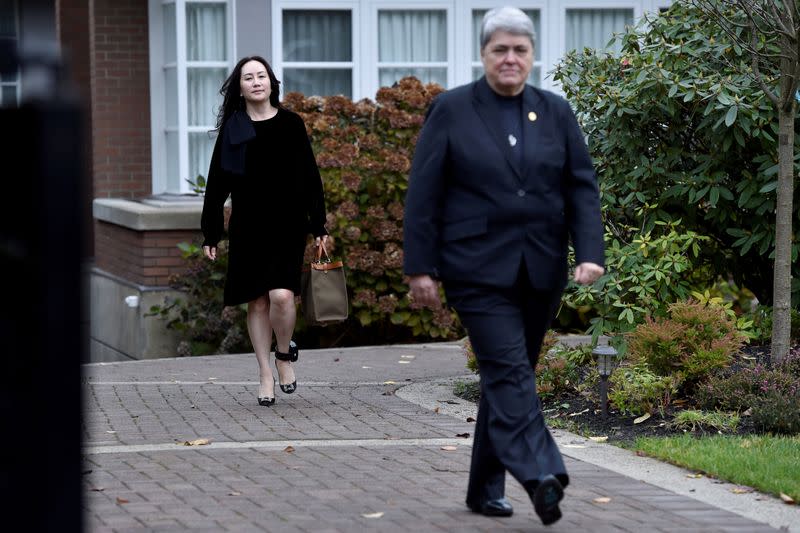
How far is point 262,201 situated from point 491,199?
9.65 feet

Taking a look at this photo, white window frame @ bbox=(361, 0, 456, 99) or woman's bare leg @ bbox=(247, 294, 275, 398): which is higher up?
white window frame @ bbox=(361, 0, 456, 99)

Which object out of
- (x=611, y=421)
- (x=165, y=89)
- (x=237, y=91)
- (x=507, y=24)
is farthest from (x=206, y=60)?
(x=507, y=24)

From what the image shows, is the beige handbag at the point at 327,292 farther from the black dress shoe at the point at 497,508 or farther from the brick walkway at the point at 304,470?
the black dress shoe at the point at 497,508

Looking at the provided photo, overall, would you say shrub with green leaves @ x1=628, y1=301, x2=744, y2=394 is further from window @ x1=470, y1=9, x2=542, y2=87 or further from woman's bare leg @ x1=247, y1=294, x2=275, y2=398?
window @ x1=470, y1=9, x2=542, y2=87

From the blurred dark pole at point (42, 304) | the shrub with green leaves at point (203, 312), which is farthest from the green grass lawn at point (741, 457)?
the shrub with green leaves at point (203, 312)

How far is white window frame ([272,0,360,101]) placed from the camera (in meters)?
12.8

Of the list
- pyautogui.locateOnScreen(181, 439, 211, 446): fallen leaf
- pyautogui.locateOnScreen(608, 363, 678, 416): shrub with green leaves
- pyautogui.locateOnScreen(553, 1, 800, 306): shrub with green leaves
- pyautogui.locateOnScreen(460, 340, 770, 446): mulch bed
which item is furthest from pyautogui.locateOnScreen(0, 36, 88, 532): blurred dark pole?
pyautogui.locateOnScreen(553, 1, 800, 306): shrub with green leaves

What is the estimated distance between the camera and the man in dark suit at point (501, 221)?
15.5ft

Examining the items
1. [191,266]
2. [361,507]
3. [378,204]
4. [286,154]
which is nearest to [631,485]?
[361,507]

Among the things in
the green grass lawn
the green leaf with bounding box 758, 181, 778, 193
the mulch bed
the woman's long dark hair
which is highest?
the woman's long dark hair

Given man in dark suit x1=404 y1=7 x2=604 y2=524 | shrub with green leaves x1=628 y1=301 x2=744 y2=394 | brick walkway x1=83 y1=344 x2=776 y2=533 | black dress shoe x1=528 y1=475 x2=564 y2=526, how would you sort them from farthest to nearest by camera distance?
shrub with green leaves x1=628 y1=301 x2=744 y2=394 → brick walkway x1=83 y1=344 x2=776 y2=533 → man in dark suit x1=404 y1=7 x2=604 y2=524 → black dress shoe x1=528 y1=475 x2=564 y2=526

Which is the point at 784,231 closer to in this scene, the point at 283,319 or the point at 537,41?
the point at 283,319

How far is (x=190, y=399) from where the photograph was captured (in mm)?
7965

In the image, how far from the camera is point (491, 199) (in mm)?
4789
